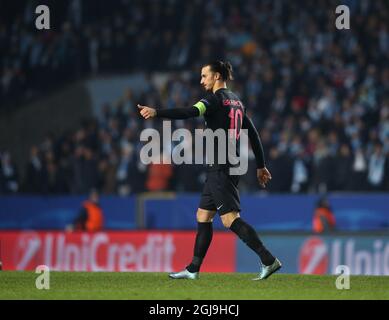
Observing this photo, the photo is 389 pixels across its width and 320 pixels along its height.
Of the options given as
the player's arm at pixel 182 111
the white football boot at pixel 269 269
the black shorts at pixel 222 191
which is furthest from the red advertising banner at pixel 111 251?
the player's arm at pixel 182 111

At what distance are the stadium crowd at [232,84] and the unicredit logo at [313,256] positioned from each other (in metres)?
3.68

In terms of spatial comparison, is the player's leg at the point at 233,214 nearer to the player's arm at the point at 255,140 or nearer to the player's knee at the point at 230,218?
the player's knee at the point at 230,218

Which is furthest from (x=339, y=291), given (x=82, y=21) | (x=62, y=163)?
(x=82, y=21)

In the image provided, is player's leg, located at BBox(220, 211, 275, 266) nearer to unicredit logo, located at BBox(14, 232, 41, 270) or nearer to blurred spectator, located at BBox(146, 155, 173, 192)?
unicredit logo, located at BBox(14, 232, 41, 270)

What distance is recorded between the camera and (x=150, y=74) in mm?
27938

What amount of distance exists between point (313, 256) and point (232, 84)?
25.6 feet

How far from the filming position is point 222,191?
1095cm

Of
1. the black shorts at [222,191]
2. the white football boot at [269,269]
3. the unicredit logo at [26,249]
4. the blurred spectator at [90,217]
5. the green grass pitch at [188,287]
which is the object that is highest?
the black shorts at [222,191]

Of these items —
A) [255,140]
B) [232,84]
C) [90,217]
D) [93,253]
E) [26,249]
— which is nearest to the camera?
[255,140]

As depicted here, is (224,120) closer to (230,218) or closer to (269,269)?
(230,218)

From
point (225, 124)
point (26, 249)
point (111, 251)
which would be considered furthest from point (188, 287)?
point (26, 249)

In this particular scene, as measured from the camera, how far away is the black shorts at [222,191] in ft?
35.9

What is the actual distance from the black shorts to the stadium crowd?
10594 millimetres

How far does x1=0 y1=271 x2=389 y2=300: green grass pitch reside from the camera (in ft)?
32.6
